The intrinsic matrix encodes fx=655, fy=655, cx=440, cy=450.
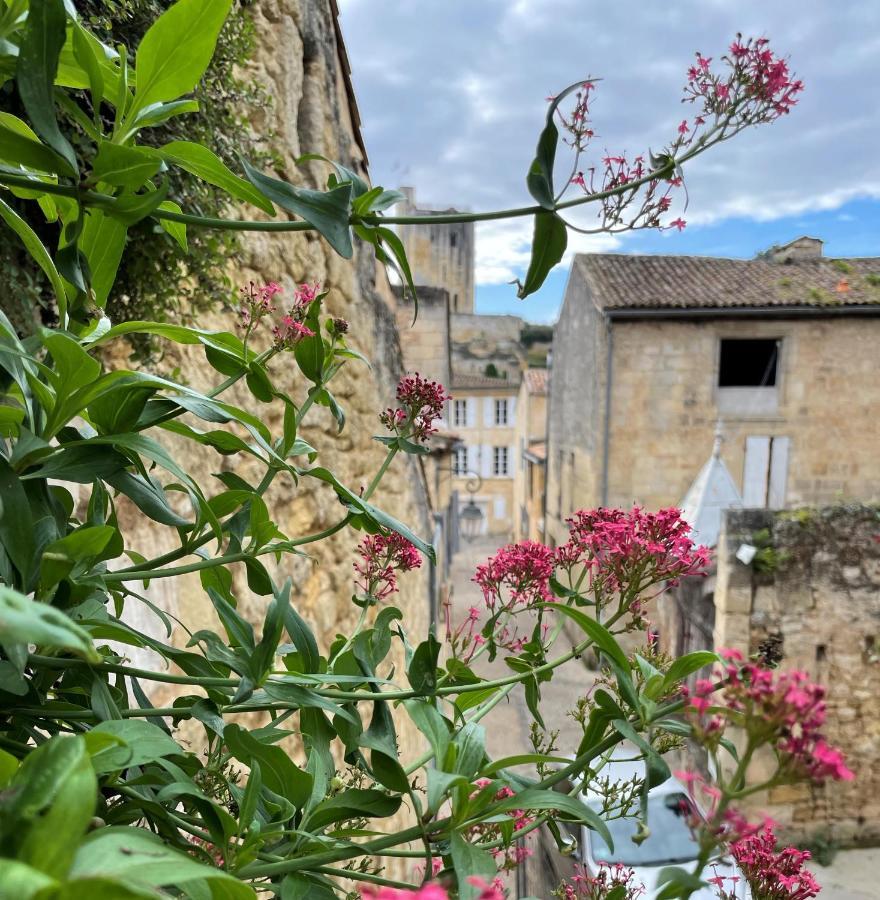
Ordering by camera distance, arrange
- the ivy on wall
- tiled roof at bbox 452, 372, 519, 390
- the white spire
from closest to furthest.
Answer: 1. the ivy on wall
2. the white spire
3. tiled roof at bbox 452, 372, 519, 390

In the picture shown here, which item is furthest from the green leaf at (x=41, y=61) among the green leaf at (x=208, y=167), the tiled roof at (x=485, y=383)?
the tiled roof at (x=485, y=383)

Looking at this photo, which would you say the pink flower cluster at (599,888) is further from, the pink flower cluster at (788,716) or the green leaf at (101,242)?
the green leaf at (101,242)

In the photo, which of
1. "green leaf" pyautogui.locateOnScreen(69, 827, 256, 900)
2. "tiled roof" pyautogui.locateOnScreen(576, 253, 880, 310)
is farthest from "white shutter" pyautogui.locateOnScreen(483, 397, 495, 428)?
"green leaf" pyautogui.locateOnScreen(69, 827, 256, 900)

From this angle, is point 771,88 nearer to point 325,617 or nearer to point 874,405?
point 325,617

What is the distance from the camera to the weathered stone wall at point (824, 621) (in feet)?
20.2

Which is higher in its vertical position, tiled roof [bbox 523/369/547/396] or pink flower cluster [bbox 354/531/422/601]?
tiled roof [bbox 523/369/547/396]

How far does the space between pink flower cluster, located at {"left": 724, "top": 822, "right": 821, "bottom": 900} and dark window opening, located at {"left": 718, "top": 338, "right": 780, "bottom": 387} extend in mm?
10808

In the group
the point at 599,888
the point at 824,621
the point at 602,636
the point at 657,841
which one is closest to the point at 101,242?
the point at 602,636

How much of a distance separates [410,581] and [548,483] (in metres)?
11.2

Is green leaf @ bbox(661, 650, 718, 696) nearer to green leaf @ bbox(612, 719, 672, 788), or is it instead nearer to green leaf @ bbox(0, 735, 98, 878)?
green leaf @ bbox(612, 719, 672, 788)

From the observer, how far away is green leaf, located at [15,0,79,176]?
55 cm

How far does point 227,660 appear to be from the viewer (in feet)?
2.72

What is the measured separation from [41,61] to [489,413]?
908 inches

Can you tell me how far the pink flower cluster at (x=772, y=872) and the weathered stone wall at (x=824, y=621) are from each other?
19.4ft
